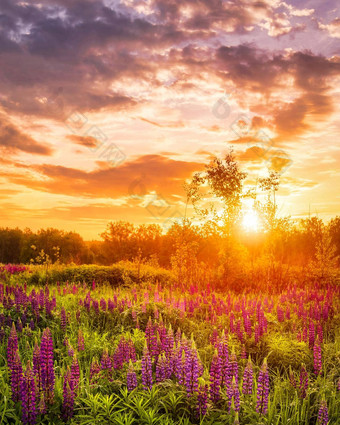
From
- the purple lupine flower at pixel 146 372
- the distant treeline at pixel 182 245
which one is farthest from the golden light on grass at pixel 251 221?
the purple lupine flower at pixel 146 372

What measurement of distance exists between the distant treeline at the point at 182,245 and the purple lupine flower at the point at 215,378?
13.0m

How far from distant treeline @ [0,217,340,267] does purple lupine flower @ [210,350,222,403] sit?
42.6ft

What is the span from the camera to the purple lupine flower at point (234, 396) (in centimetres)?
418

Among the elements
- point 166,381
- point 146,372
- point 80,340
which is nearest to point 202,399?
point 166,381

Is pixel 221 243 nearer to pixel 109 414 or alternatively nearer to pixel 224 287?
pixel 224 287

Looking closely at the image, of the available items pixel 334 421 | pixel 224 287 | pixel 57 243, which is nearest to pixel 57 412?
pixel 334 421

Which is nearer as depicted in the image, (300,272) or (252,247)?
(300,272)

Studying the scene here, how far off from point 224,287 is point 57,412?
528 inches

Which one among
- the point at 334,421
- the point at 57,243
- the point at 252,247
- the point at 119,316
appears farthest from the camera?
the point at 57,243

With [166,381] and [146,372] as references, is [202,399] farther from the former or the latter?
[146,372]

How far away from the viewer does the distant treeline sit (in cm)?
1964

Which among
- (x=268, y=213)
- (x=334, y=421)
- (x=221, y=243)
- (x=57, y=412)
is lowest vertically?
(x=334, y=421)

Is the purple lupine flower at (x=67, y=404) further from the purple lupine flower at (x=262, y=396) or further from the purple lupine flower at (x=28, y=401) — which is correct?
the purple lupine flower at (x=262, y=396)

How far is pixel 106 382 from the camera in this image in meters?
5.27
